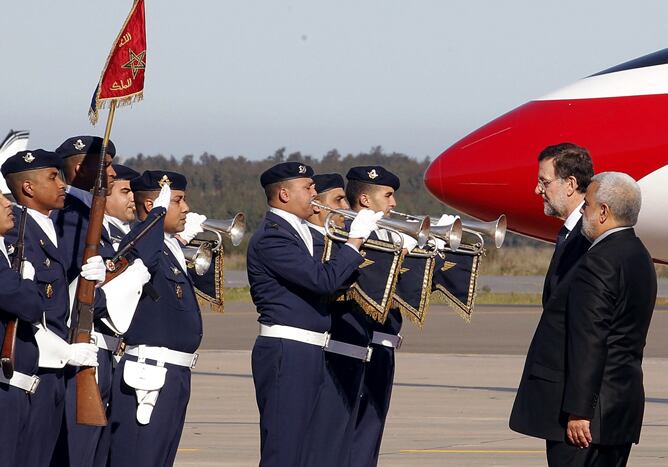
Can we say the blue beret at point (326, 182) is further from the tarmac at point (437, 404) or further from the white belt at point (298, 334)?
the tarmac at point (437, 404)

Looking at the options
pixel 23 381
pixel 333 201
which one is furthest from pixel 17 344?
pixel 333 201

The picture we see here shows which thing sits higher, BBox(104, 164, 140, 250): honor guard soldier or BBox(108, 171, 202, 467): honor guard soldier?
BBox(104, 164, 140, 250): honor guard soldier

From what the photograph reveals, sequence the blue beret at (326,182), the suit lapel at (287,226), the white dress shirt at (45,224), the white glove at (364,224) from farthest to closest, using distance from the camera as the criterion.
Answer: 1. the blue beret at (326,182)
2. the suit lapel at (287,226)
3. the white glove at (364,224)
4. the white dress shirt at (45,224)

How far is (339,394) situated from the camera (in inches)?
364

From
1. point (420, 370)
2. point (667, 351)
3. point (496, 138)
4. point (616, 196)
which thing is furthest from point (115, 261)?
point (667, 351)

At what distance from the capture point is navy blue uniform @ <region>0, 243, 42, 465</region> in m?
6.92

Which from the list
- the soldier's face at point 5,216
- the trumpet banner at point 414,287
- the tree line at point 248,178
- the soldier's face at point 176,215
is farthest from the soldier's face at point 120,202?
the tree line at point 248,178

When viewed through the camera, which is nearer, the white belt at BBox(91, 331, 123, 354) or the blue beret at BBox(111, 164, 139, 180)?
the white belt at BBox(91, 331, 123, 354)

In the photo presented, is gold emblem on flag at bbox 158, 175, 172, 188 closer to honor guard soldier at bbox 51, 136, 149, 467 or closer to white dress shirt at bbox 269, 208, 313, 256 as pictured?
honor guard soldier at bbox 51, 136, 149, 467

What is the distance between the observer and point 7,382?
7.13 m

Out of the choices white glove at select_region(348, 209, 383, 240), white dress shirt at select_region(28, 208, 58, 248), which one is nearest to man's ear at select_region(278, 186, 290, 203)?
white glove at select_region(348, 209, 383, 240)

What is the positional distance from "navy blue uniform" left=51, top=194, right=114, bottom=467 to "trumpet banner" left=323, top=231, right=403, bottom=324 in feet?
4.73

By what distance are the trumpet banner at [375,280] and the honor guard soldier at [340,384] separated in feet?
0.82

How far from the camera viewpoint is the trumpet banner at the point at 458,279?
10.0m
